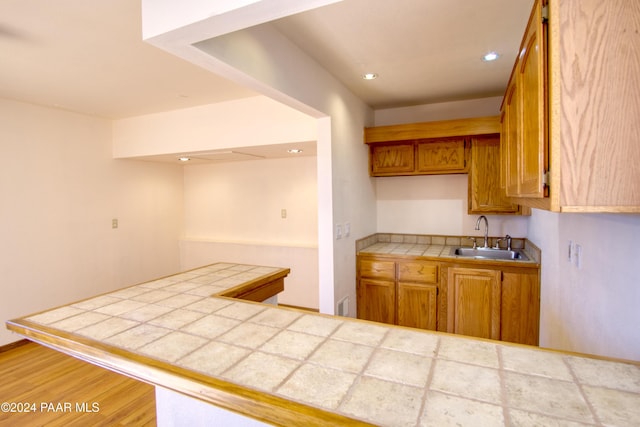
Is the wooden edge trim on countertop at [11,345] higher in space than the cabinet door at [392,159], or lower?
lower

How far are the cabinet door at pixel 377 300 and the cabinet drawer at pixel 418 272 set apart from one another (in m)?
0.15

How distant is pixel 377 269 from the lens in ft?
10.2

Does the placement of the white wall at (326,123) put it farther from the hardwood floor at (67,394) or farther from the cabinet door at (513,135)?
the hardwood floor at (67,394)

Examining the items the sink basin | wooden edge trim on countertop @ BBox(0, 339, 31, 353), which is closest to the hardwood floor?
wooden edge trim on countertop @ BBox(0, 339, 31, 353)

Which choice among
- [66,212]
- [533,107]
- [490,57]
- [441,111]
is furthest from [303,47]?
[66,212]

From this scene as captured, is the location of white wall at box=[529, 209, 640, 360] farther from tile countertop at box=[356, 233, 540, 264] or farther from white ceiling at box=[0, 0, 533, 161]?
white ceiling at box=[0, 0, 533, 161]

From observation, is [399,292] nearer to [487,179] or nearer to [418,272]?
[418,272]

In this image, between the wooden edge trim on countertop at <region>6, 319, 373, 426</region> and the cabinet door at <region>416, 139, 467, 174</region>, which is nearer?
the wooden edge trim on countertop at <region>6, 319, 373, 426</region>

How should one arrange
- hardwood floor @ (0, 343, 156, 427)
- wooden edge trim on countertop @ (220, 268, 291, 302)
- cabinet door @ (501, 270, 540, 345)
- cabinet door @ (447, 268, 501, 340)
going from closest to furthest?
wooden edge trim on countertop @ (220, 268, 291, 302)
hardwood floor @ (0, 343, 156, 427)
cabinet door @ (501, 270, 540, 345)
cabinet door @ (447, 268, 501, 340)

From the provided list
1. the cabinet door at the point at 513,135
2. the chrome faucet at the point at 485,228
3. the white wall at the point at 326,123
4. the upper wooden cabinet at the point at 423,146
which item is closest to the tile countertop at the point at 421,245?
the chrome faucet at the point at 485,228

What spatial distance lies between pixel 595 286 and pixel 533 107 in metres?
0.87

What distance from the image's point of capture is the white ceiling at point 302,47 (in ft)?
5.50

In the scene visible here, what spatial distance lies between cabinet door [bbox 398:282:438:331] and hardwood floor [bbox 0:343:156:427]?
2120 millimetres

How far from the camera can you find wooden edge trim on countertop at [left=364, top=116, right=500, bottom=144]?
2896 mm
